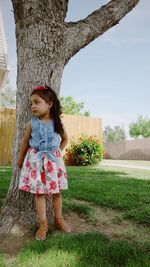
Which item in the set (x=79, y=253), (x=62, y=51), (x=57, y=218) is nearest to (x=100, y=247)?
(x=79, y=253)

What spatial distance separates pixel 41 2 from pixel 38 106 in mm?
1086

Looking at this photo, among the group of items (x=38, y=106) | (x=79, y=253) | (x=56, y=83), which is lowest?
(x=79, y=253)

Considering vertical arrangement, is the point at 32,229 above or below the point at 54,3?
below

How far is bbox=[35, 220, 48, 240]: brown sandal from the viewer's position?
321 centimetres

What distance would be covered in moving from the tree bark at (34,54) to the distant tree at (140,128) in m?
47.6

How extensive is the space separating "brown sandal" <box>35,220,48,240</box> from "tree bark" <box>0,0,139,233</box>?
0.23 m

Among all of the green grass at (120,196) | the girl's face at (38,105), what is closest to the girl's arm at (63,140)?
the girl's face at (38,105)

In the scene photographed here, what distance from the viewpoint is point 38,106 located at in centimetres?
344

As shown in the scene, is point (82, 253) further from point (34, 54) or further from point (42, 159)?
point (34, 54)

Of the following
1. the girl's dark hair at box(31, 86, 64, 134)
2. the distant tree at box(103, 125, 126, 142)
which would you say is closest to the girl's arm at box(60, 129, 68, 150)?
the girl's dark hair at box(31, 86, 64, 134)

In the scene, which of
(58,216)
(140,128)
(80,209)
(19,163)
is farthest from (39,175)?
(140,128)

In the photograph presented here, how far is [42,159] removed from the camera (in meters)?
3.44

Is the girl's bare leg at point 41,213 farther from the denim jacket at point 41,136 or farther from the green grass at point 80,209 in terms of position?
the green grass at point 80,209

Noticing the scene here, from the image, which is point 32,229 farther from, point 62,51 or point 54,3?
point 54,3
